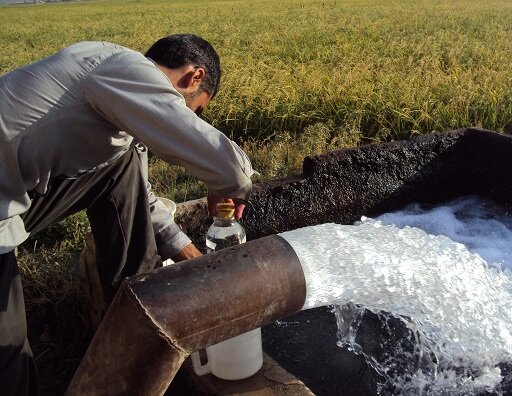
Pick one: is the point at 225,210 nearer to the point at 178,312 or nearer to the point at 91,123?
the point at 91,123

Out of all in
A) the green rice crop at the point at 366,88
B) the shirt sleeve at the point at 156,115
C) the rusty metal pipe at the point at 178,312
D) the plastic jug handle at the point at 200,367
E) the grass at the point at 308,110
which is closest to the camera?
the rusty metal pipe at the point at 178,312

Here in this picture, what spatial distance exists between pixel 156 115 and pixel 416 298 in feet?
3.51

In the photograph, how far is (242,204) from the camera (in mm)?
1974

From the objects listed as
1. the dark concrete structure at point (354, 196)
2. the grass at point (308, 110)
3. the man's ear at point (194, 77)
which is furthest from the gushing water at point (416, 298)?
the grass at point (308, 110)

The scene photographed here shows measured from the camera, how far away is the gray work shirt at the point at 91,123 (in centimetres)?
167

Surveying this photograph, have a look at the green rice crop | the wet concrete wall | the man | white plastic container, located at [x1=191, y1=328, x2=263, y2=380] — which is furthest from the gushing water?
the green rice crop

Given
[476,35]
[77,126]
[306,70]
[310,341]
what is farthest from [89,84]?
[476,35]

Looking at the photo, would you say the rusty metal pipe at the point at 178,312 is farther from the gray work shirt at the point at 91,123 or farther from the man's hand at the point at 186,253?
the man's hand at the point at 186,253

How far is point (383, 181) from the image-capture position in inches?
153

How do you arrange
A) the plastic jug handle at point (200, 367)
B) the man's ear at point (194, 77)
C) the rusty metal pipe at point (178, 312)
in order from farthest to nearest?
the man's ear at point (194, 77)
the plastic jug handle at point (200, 367)
the rusty metal pipe at point (178, 312)

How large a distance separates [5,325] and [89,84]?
74cm

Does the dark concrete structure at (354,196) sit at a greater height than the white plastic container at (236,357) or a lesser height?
lesser

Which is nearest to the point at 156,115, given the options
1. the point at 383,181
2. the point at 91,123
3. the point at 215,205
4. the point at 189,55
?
the point at 91,123

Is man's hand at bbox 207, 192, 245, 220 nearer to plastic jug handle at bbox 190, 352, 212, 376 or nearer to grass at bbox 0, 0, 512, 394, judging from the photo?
Answer: plastic jug handle at bbox 190, 352, 212, 376
